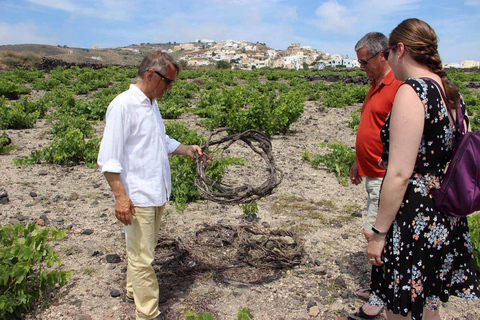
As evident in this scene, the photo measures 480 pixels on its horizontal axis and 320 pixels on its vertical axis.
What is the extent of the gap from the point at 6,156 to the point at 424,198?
7.74m

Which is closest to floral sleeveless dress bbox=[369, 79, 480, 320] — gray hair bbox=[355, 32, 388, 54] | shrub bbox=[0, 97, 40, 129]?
gray hair bbox=[355, 32, 388, 54]

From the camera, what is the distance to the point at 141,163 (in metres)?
2.78

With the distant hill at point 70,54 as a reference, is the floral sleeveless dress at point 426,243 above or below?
below

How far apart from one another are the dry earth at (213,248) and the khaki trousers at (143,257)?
360 millimetres

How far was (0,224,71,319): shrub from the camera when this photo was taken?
9.55 ft

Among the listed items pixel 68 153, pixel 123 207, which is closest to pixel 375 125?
pixel 123 207

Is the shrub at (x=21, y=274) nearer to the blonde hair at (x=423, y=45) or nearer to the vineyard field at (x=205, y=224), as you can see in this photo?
the vineyard field at (x=205, y=224)

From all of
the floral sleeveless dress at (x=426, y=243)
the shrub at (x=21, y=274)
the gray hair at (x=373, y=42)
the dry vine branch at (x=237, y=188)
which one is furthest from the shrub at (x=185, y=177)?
the floral sleeveless dress at (x=426, y=243)

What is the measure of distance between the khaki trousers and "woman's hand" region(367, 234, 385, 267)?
152 cm

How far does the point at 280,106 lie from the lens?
32.4 ft

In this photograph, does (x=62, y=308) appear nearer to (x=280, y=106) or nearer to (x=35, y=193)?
(x=35, y=193)

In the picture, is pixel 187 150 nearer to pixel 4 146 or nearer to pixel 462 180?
pixel 462 180

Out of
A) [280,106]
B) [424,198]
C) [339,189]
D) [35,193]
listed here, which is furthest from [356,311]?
[280,106]

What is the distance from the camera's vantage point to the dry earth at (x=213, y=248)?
11.1 feet
